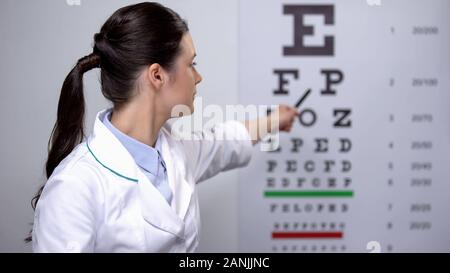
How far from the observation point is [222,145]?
0.82 metres

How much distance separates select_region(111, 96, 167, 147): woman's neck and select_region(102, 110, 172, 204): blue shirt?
1cm

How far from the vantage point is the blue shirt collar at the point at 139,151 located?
2.22 feet

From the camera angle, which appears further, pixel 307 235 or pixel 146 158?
pixel 307 235

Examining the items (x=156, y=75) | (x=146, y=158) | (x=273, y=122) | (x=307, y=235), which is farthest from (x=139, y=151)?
(x=307, y=235)

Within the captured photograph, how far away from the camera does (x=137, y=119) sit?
685 mm

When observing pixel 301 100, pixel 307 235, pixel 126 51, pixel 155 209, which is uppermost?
pixel 126 51

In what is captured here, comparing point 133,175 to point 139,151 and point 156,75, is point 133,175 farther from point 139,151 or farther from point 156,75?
point 156,75

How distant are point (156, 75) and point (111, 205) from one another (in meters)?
0.23

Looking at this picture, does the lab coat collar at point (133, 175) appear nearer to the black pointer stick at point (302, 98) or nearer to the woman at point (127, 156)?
the woman at point (127, 156)

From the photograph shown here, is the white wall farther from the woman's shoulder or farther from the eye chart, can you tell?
the woman's shoulder

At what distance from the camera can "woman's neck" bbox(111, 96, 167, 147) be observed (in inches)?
26.7

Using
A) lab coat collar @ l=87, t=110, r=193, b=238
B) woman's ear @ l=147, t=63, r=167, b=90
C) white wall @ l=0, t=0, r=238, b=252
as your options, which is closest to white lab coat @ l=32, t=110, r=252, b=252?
lab coat collar @ l=87, t=110, r=193, b=238
